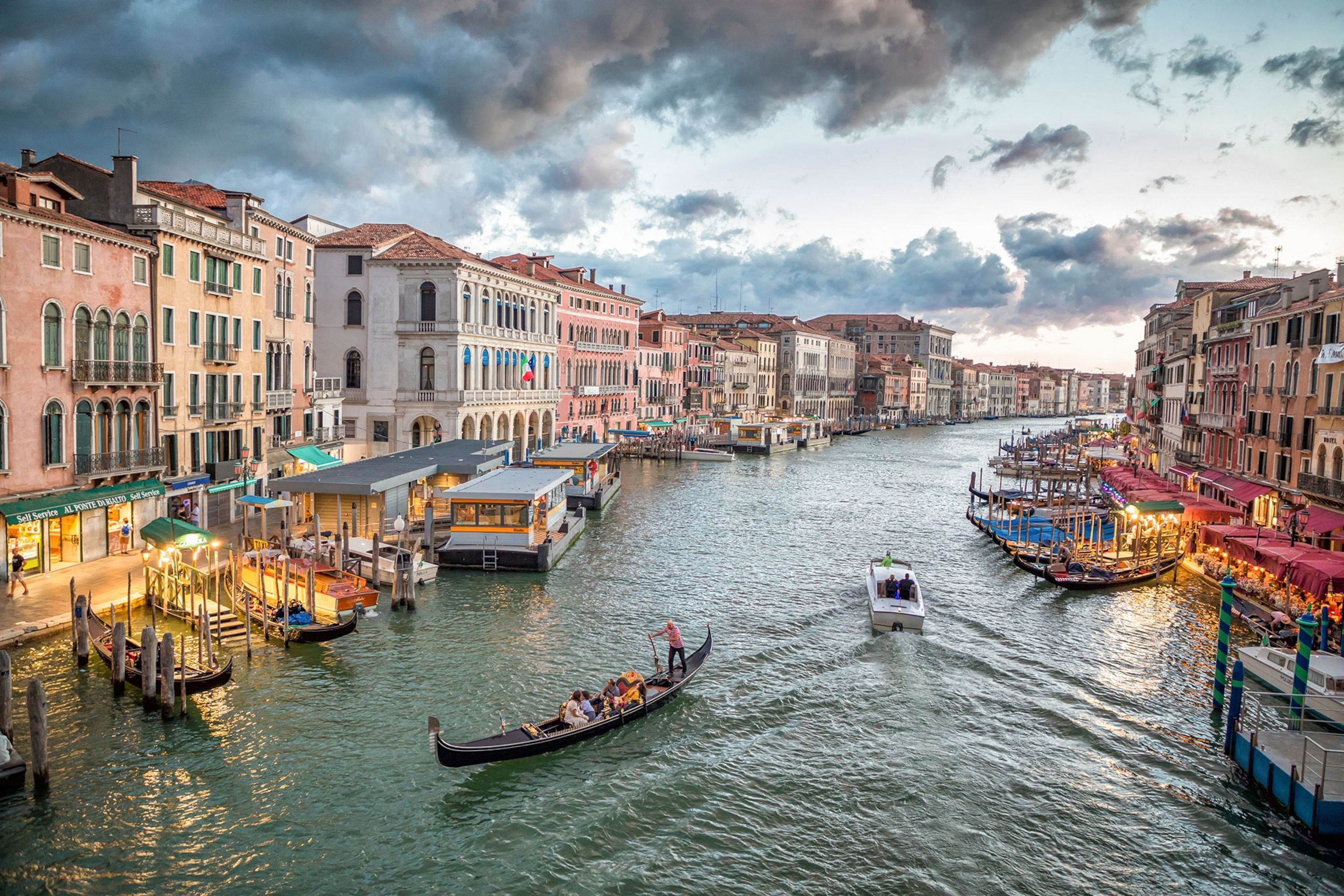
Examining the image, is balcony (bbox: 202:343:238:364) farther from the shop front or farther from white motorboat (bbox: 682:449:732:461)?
white motorboat (bbox: 682:449:732:461)

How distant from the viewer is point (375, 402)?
44.2 meters

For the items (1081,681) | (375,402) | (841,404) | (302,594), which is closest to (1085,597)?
(1081,681)

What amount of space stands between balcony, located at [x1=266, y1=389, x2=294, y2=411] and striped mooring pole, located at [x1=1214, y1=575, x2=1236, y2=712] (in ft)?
100

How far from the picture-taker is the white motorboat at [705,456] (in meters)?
68.1

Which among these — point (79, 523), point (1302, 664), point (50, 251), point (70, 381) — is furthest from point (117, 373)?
point (1302, 664)

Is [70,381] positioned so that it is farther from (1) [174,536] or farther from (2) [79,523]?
(1) [174,536]

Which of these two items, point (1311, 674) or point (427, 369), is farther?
point (427, 369)

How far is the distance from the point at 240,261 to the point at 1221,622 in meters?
30.7

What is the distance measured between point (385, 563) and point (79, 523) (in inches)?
300

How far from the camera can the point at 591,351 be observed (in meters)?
66.1

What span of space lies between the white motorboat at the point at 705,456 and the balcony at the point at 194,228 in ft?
135

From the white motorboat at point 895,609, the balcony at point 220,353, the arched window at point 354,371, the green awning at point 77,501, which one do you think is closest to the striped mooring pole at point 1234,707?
the white motorboat at point 895,609

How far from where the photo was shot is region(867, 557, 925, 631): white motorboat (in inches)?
872

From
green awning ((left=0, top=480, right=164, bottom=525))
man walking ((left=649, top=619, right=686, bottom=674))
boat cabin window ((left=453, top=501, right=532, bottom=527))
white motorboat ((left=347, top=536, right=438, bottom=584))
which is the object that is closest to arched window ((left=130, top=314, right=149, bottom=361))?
green awning ((left=0, top=480, right=164, bottom=525))
